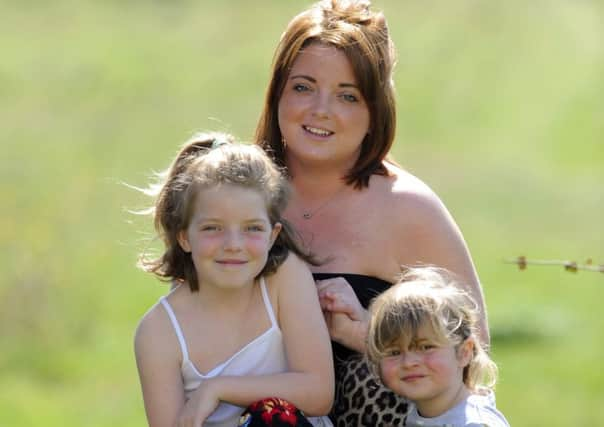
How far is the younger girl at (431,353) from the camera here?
4535mm

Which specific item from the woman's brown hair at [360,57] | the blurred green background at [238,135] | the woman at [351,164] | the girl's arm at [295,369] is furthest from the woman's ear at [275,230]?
the blurred green background at [238,135]

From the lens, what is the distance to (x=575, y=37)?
81.9ft

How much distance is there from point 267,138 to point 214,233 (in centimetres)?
105

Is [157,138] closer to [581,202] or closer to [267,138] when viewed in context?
[581,202]

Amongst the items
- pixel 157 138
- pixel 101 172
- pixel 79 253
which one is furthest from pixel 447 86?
pixel 79 253

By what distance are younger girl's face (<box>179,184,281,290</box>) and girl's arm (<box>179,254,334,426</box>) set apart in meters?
0.21

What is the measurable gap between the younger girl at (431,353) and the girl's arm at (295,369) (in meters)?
0.25

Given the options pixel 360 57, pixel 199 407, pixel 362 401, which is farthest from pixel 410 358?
pixel 360 57

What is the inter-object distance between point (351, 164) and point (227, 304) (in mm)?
940

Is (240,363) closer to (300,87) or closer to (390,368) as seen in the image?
(390,368)

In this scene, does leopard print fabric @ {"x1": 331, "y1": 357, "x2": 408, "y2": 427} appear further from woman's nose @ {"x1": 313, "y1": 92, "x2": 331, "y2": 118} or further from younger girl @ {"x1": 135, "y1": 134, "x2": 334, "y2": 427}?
woman's nose @ {"x1": 313, "y1": 92, "x2": 331, "y2": 118}

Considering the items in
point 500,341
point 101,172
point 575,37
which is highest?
point 575,37

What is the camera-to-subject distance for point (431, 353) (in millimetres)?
4543

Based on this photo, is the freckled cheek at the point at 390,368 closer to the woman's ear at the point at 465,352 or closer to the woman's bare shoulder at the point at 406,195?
the woman's ear at the point at 465,352
